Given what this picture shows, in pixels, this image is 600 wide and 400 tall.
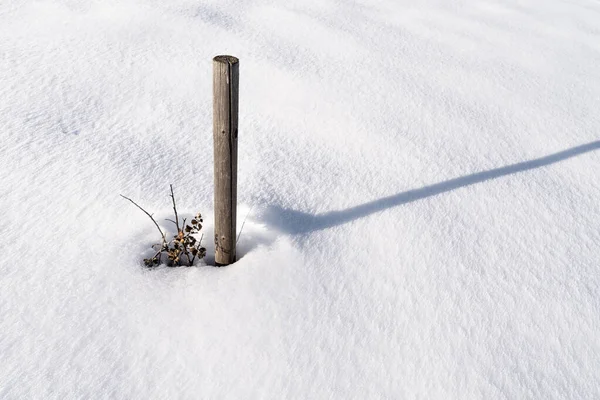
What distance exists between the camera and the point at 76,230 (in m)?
2.03

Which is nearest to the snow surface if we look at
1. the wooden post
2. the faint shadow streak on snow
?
the faint shadow streak on snow

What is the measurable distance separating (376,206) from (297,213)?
1.41ft

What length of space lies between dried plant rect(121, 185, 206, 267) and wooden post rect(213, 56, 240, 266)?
3.7 inches

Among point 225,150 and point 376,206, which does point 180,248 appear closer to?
point 225,150

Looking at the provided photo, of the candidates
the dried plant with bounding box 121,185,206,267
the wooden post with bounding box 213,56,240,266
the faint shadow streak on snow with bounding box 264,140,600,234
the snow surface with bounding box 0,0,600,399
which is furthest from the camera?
the faint shadow streak on snow with bounding box 264,140,600,234

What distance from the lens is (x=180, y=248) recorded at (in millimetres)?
1909

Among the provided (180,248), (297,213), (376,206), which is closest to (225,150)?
(180,248)

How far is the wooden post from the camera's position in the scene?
154 centimetres

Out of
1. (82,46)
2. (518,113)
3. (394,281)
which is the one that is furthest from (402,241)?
(82,46)

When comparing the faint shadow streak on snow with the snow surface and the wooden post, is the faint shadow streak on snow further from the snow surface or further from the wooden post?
the wooden post

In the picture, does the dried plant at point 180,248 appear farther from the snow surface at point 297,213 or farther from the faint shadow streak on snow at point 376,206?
the faint shadow streak on snow at point 376,206

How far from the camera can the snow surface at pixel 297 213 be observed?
65.3 inches

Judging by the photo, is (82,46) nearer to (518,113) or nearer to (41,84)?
(41,84)

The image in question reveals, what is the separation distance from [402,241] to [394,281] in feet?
0.87
